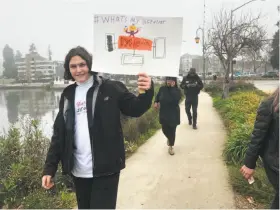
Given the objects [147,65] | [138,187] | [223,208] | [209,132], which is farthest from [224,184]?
[209,132]

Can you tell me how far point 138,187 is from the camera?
15.4ft

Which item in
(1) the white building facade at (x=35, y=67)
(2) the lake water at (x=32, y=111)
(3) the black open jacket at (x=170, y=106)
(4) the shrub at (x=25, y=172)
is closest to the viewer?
(4) the shrub at (x=25, y=172)

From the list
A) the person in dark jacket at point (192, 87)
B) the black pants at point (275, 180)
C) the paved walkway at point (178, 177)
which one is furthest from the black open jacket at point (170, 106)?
the black pants at point (275, 180)

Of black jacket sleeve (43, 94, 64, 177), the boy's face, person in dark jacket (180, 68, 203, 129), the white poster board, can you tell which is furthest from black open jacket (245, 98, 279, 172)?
person in dark jacket (180, 68, 203, 129)

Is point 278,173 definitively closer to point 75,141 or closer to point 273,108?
point 273,108

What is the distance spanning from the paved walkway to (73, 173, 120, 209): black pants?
5.28 feet

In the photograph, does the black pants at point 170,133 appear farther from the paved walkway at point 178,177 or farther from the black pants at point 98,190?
the black pants at point 98,190

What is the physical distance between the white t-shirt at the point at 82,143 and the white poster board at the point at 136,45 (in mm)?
315

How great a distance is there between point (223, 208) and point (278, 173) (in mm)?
1874

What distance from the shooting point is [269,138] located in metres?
2.31

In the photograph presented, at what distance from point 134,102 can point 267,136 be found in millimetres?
1041

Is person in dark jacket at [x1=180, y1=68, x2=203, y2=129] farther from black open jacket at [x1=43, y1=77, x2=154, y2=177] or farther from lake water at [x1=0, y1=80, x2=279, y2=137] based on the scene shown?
black open jacket at [x1=43, y1=77, x2=154, y2=177]

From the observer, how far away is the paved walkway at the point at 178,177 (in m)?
4.13

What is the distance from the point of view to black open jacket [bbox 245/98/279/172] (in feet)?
7.27
